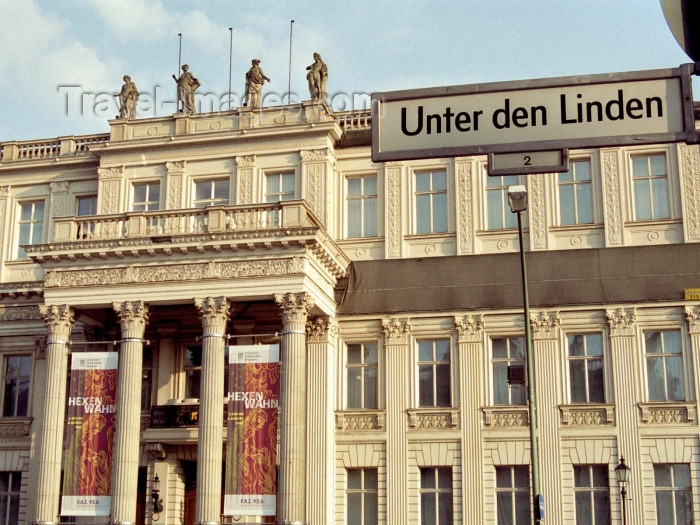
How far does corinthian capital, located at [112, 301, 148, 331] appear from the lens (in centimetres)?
3156

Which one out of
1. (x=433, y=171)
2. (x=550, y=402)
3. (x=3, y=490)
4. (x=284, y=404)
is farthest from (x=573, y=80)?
(x=3, y=490)

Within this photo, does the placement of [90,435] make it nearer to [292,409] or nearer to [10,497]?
[292,409]

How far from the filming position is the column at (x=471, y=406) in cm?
3222

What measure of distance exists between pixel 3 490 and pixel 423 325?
16.1m

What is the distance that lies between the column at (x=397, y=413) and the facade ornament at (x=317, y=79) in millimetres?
8613

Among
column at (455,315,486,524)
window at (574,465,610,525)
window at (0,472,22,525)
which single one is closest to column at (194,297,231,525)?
column at (455,315,486,524)

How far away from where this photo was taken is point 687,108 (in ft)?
16.4

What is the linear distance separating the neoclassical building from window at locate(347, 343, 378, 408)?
0.23ft

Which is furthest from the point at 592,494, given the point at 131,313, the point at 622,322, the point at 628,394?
the point at 131,313

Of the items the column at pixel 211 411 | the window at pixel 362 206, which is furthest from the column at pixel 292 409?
the window at pixel 362 206

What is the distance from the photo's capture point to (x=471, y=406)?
32.9 metres

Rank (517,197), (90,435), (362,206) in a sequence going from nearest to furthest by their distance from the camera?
1. (517,197)
2. (90,435)
3. (362,206)

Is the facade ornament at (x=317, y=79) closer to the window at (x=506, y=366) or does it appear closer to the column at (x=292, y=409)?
the column at (x=292, y=409)

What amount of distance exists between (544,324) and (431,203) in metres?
5.81
